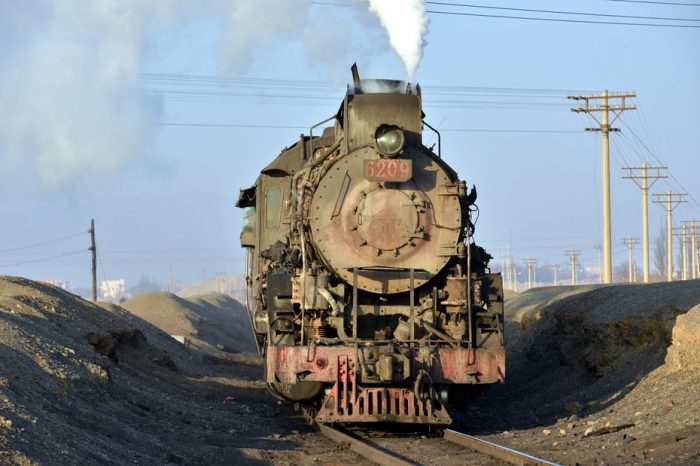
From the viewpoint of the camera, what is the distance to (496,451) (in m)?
11.2

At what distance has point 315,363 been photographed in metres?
13.0

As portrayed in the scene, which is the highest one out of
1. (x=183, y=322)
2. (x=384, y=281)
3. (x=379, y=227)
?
(x=379, y=227)

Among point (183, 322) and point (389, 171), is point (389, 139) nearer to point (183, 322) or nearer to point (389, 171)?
point (389, 171)

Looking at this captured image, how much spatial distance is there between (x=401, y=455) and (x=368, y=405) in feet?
4.33

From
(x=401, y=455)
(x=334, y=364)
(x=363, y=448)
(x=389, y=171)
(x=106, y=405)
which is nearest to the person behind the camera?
(x=401, y=455)

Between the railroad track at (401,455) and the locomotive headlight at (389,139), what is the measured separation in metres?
4.05

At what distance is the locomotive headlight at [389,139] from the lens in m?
13.6

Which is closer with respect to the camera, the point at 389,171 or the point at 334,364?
the point at 334,364

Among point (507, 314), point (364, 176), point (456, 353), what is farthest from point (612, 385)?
point (507, 314)

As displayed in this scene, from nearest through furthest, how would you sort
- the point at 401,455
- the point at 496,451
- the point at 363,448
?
1. the point at 496,451
2. the point at 401,455
3. the point at 363,448

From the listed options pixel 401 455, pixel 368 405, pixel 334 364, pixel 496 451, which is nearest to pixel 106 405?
pixel 334 364

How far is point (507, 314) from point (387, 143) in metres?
24.7

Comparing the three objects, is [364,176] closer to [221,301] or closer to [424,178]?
[424,178]

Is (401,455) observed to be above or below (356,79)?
below
